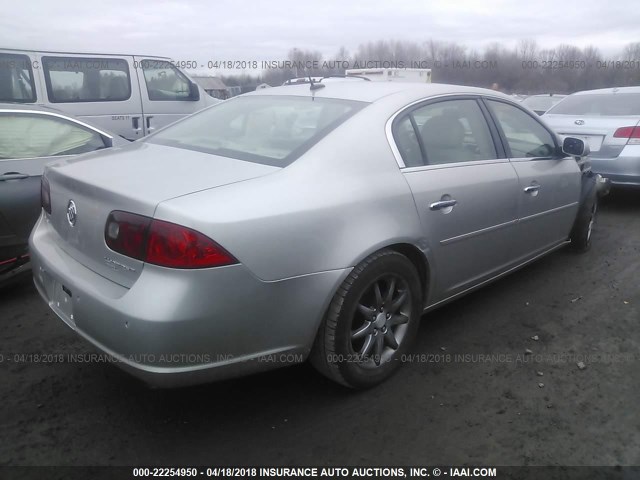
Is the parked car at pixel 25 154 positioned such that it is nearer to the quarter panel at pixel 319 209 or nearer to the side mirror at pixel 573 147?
the quarter panel at pixel 319 209

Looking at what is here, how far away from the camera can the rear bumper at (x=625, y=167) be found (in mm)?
5965

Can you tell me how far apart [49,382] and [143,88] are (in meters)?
6.06

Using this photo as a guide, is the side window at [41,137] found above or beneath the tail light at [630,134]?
above

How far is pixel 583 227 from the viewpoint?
4.58 meters

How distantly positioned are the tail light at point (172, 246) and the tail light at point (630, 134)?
225 inches

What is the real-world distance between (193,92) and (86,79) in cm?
166

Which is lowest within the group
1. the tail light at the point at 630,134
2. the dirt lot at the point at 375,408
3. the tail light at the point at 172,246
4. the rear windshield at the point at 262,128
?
the dirt lot at the point at 375,408

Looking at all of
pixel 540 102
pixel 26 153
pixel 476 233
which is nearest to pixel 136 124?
pixel 26 153

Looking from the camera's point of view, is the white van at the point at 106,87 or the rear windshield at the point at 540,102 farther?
the rear windshield at the point at 540,102

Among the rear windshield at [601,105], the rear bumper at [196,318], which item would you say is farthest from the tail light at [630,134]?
the rear bumper at [196,318]

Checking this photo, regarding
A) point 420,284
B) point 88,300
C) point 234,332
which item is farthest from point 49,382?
point 420,284

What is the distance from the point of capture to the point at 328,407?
8.41ft

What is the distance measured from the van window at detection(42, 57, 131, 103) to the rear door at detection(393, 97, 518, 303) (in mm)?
5867

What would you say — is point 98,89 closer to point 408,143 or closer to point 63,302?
point 63,302
